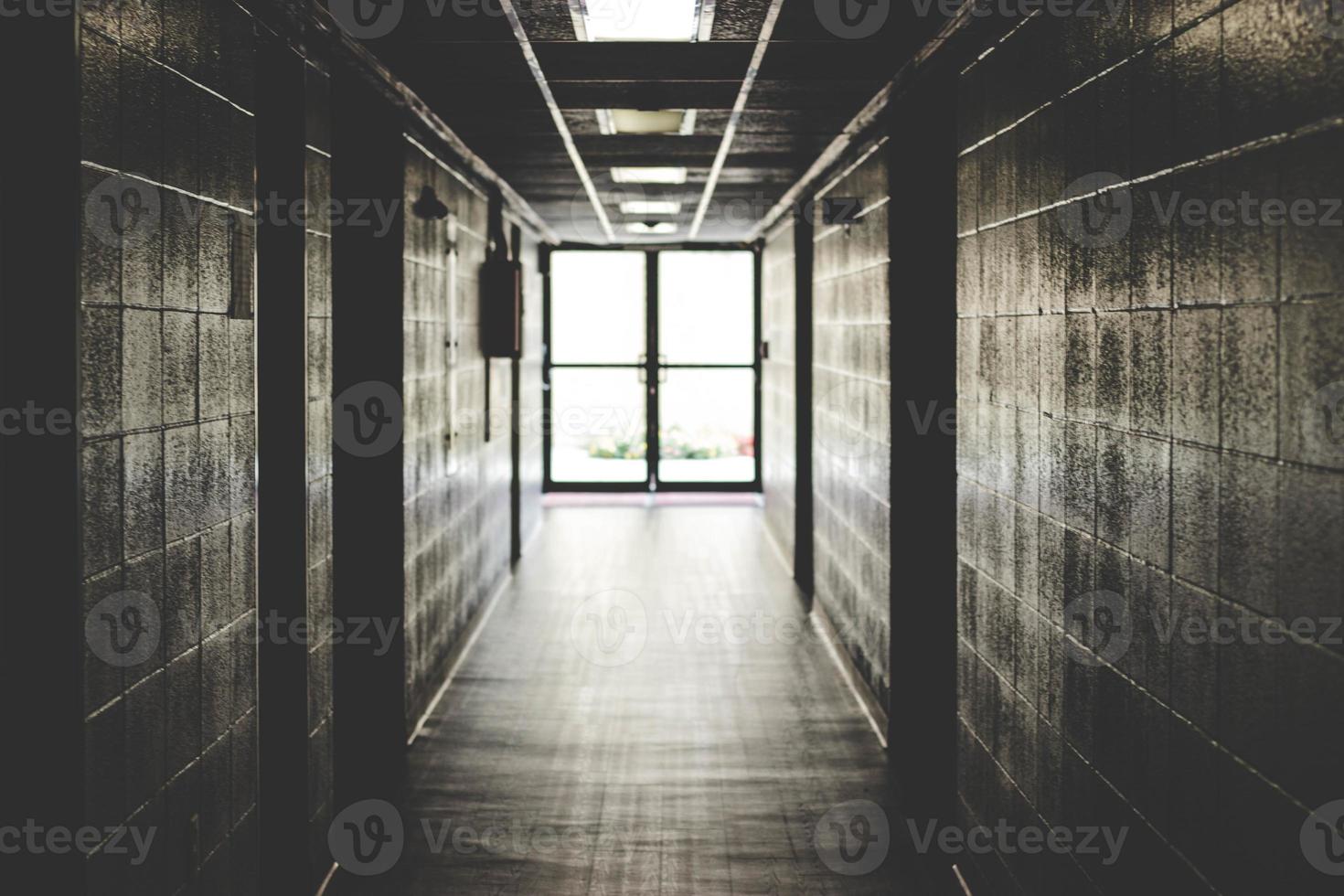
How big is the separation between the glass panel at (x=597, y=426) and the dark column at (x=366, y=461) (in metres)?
8.38

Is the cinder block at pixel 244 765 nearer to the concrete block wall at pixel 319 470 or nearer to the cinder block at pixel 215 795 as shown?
the cinder block at pixel 215 795

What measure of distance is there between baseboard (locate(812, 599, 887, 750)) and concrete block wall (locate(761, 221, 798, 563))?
1.51 metres

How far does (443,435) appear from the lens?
21.6ft

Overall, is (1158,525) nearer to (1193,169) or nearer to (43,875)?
(1193,169)

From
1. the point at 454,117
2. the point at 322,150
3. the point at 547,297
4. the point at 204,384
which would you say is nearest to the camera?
the point at 204,384

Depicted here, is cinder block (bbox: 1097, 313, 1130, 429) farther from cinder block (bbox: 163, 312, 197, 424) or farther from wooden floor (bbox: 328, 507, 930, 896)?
cinder block (bbox: 163, 312, 197, 424)

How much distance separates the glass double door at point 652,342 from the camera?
13484mm

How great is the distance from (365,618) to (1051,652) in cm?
268

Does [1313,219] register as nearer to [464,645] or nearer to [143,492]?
[143,492]

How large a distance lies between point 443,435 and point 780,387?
15.4ft

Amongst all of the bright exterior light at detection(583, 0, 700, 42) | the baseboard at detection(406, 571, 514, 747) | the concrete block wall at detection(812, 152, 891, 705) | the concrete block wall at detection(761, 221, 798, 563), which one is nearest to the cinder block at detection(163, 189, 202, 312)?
the bright exterior light at detection(583, 0, 700, 42)

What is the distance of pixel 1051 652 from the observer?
3281 mm

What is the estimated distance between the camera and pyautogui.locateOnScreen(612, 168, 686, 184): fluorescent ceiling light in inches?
306

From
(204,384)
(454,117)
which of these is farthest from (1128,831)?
(454,117)
